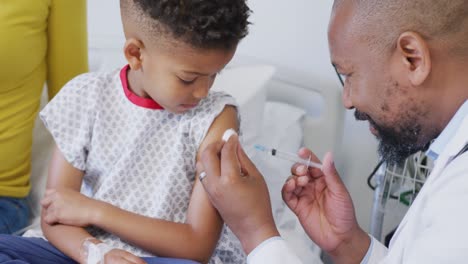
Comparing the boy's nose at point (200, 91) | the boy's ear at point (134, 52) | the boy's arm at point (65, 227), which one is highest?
the boy's ear at point (134, 52)

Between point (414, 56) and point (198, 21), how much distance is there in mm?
434

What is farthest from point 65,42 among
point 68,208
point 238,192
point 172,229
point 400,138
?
point 400,138

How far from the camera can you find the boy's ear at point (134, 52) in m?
1.30

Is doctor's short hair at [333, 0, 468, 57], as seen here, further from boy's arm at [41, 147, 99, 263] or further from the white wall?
the white wall

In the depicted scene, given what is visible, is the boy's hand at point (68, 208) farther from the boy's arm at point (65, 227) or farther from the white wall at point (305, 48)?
the white wall at point (305, 48)

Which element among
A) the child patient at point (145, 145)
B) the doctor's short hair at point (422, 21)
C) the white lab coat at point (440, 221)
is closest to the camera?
the white lab coat at point (440, 221)

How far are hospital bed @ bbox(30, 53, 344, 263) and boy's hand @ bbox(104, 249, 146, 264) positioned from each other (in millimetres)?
583

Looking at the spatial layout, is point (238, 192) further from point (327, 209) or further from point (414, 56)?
point (414, 56)

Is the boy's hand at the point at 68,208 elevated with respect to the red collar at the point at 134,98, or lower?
lower

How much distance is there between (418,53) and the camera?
3.33ft

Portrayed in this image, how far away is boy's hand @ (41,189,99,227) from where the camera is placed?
4.29 ft

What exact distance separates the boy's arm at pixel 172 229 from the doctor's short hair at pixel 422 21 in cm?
51

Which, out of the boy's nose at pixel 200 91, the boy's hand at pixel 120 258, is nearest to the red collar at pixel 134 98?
the boy's nose at pixel 200 91

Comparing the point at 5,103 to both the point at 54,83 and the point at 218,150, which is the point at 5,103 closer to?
the point at 54,83
